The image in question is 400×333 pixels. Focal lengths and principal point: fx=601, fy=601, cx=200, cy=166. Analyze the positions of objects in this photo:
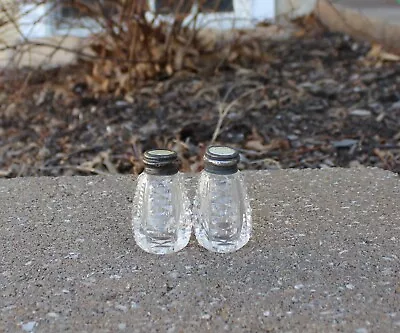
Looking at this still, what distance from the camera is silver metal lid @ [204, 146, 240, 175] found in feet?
5.87

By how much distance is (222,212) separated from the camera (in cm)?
193

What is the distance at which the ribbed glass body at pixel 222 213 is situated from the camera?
1904mm

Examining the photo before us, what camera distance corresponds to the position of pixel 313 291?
1.72 metres

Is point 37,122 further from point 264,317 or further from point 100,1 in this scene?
point 264,317

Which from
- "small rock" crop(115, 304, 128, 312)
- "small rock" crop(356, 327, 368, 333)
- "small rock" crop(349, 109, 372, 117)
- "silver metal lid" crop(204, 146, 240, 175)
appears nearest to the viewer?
"small rock" crop(356, 327, 368, 333)

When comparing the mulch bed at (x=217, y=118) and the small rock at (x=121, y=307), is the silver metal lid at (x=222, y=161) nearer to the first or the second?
the small rock at (x=121, y=307)

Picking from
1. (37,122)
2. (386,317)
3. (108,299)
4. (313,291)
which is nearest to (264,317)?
(313,291)

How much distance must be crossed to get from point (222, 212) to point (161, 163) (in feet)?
0.90

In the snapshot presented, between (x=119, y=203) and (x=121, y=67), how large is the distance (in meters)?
2.43

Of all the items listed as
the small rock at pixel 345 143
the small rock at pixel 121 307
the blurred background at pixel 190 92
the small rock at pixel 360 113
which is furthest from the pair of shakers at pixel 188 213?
the small rock at pixel 360 113

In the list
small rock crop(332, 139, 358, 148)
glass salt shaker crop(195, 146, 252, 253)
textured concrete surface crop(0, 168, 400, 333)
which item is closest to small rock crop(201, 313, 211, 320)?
textured concrete surface crop(0, 168, 400, 333)

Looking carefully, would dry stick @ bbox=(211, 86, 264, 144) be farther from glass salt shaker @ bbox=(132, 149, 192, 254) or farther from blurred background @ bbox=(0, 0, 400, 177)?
glass salt shaker @ bbox=(132, 149, 192, 254)

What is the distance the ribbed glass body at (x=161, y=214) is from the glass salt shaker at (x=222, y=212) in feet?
0.17

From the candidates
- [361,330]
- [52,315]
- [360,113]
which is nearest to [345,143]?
[360,113]
